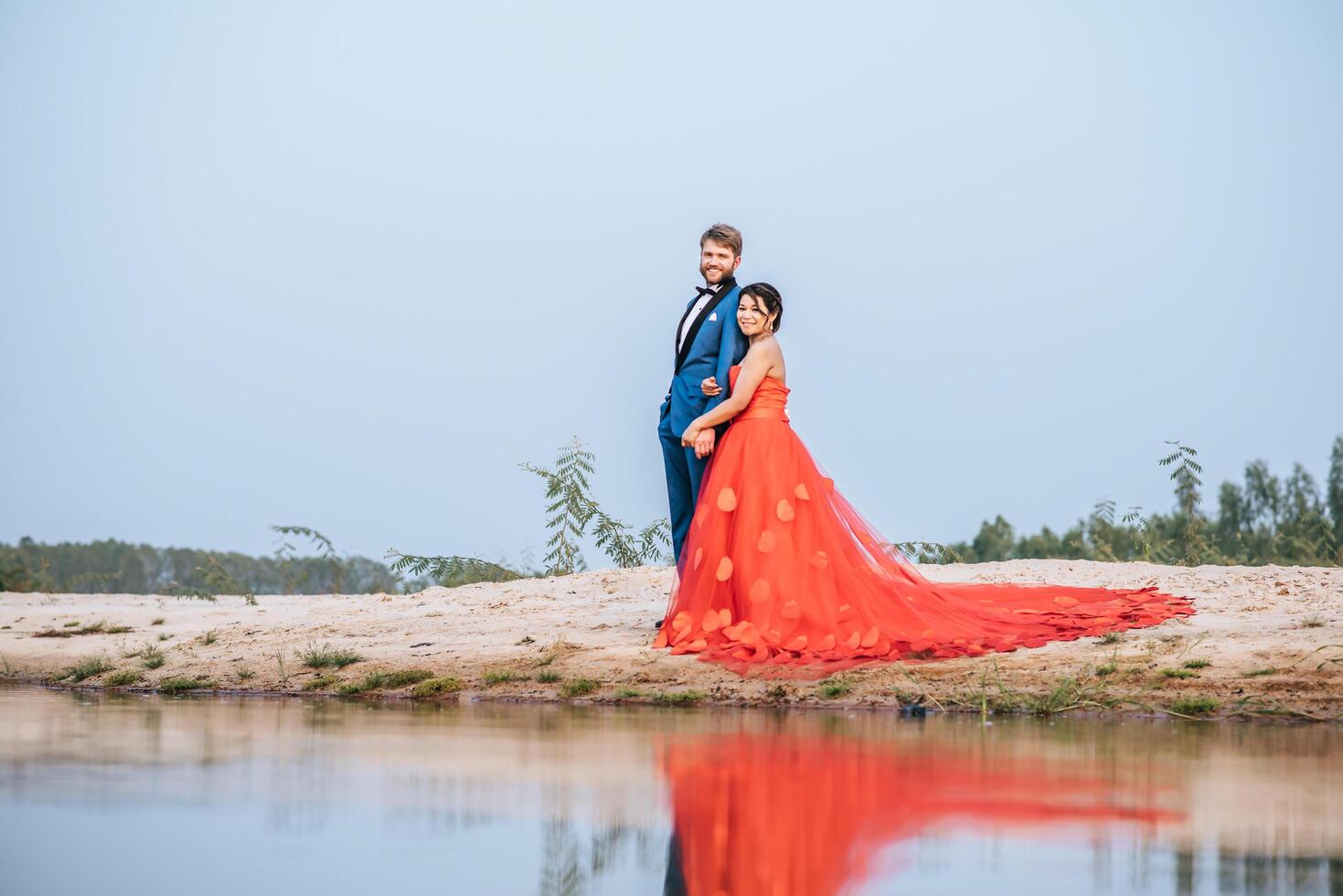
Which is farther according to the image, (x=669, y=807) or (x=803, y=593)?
(x=803, y=593)

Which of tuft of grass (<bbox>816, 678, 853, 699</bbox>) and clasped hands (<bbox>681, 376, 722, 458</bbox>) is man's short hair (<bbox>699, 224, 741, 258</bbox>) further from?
tuft of grass (<bbox>816, 678, 853, 699</bbox>)

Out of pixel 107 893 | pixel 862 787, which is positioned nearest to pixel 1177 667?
pixel 862 787

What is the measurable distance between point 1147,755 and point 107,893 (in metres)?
3.68

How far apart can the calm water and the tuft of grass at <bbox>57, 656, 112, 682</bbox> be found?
287 cm

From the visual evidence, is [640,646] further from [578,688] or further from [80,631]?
[80,631]

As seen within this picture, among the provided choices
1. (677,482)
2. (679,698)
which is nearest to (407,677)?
(679,698)

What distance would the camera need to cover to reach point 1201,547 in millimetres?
14469

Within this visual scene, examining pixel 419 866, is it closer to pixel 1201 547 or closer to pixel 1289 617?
pixel 1289 617

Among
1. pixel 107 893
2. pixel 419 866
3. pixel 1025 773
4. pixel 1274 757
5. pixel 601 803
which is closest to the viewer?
pixel 107 893

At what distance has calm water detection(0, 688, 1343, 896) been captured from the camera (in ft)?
10.8

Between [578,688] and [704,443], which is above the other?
[704,443]

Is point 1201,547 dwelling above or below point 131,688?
above

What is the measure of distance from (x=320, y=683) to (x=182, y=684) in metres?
0.92

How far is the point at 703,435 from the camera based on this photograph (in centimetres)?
895
